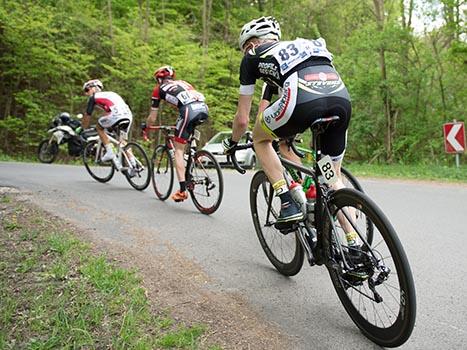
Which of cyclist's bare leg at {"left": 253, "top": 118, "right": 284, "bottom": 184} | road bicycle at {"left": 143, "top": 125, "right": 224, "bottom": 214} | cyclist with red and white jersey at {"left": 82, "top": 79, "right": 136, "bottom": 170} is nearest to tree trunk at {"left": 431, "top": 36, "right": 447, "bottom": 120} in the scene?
cyclist with red and white jersey at {"left": 82, "top": 79, "right": 136, "bottom": 170}

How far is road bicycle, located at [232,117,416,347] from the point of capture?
2500 millimetres

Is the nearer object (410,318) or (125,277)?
(410,318)

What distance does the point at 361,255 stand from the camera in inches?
109

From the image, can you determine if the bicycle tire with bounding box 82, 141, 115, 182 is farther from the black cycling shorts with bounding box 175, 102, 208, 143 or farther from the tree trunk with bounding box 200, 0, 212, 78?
the tree trunk with bounding box 200, 0, 212, 78

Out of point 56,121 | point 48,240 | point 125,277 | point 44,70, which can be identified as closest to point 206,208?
point 48,240

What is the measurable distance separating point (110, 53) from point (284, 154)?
1651cm

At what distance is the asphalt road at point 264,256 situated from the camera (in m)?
2.97

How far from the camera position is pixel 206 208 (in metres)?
6.39

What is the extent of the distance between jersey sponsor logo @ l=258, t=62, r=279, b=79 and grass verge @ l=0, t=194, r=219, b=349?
182cm

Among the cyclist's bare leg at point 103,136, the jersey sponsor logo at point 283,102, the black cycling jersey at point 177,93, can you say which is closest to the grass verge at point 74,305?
the jersey sponsor logo at point 283,102

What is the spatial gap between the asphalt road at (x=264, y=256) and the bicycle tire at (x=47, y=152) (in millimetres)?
6009

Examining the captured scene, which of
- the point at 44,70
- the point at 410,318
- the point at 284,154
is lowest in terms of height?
the point at 410,318

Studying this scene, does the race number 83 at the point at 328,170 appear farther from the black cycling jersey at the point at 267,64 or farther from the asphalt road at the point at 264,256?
the asphalt road at the point at 264,256

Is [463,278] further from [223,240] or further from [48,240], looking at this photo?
[48,240]
